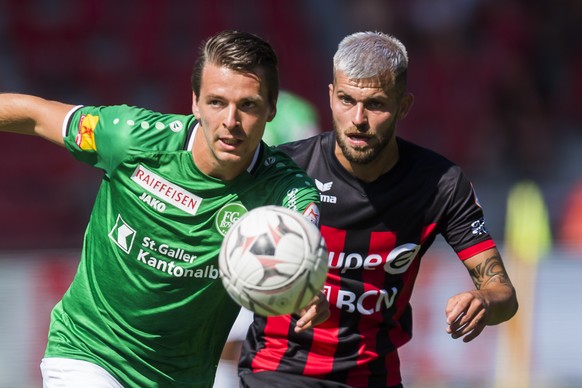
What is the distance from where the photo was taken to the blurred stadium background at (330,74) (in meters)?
12.3

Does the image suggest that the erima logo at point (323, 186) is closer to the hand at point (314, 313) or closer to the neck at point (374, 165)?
the neck at point (374, 165)

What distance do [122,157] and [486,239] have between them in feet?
6.08

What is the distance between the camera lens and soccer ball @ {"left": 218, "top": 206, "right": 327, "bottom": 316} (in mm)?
4535

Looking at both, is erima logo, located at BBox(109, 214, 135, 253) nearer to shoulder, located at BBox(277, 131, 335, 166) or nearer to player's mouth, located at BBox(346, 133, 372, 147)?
shoulder, located at BBox(277, 131, 335, 166)

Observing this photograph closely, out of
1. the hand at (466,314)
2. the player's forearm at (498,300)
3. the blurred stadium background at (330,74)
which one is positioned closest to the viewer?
the hand at (466,314)

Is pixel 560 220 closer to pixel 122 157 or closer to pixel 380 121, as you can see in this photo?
pixel 380 121

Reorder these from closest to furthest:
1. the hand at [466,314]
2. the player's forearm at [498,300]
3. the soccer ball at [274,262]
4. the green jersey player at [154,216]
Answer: the soccer ball at [274,262]
the hand at [466,314]
the green jersey player at [154,216]
the player's forearm at [498,300]

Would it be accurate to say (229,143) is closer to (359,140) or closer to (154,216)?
(154,216)

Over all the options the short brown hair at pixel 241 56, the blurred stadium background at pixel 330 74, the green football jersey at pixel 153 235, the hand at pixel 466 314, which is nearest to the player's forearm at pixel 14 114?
the green football jersey at pixel 153 235

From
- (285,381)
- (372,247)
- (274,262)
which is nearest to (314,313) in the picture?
(274,262)

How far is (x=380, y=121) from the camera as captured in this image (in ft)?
18.6

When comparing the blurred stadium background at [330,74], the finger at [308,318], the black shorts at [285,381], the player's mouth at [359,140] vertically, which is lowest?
the black shorts at [285,381]

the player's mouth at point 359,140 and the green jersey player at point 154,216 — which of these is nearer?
the green jersey player at point 154,216

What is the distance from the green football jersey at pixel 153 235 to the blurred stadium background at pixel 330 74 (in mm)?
5512
